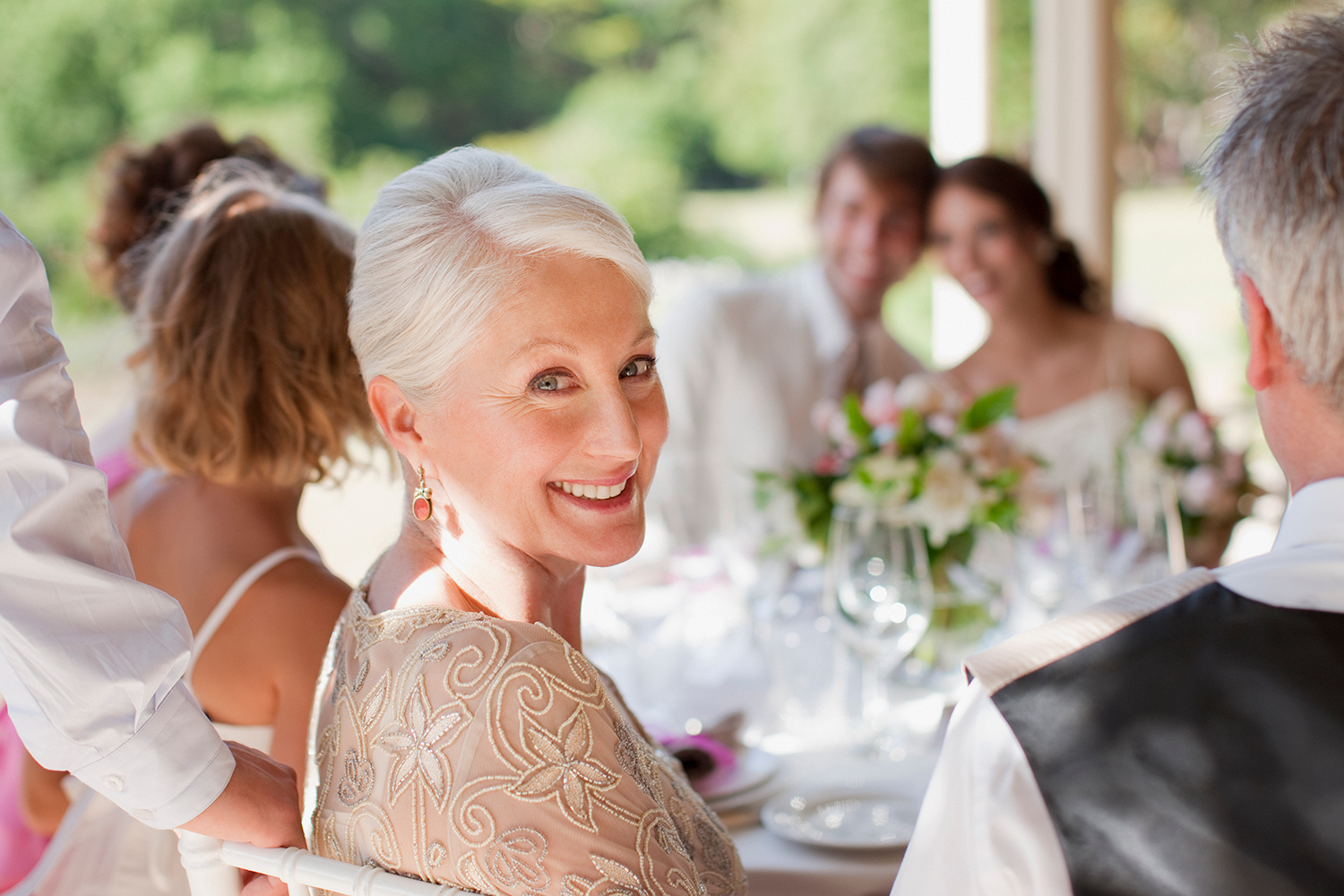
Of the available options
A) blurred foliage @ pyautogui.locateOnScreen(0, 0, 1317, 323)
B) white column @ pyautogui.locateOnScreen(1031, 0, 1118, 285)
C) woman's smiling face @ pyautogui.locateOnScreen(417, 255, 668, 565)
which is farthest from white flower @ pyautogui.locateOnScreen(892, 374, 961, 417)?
blurred foliage @ pyautogui.locateOnScreen(0, 0, 1317, 323)

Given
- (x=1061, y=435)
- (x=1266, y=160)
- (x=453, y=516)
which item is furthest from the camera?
(x=1061, y=435)

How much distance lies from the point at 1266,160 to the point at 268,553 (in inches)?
55.3

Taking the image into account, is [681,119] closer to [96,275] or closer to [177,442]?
[96,275]

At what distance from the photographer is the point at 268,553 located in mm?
1752

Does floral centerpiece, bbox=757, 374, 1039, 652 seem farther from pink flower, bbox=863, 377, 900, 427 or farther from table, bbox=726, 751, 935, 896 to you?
table, bbox=726, 751, 935, 896

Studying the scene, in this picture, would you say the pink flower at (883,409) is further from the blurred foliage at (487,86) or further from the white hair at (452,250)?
the blurred foliage at (487,86)

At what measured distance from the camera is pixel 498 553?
1.25m

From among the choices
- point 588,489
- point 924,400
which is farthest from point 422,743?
point 924,400

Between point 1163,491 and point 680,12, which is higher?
point 680,12

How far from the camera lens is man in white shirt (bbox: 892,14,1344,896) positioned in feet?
2.83

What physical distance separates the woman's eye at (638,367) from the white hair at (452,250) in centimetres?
8

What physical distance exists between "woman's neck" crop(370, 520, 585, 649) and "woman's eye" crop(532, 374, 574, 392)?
0.18m

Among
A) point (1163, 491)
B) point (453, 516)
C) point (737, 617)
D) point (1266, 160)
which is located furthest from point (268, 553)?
point (1163, 491)

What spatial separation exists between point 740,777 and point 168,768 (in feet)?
2.69
